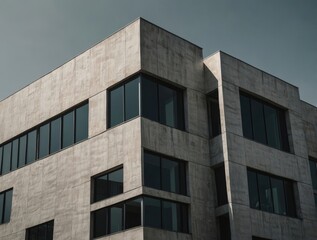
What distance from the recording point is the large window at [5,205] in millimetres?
34469

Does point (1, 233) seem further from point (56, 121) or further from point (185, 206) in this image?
point (185, 206)

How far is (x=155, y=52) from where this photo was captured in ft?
96.5

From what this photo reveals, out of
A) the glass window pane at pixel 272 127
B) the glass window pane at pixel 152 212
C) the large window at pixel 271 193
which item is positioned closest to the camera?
the glass window pane at pixel 152 212

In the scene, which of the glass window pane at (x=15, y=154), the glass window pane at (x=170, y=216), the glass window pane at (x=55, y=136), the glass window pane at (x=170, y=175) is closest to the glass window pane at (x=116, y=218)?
the glass window pane at (x=170, y=216)

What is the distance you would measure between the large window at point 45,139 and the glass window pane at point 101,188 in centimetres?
298

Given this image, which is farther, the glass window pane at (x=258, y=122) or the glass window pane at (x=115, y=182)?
the glass window pane at (x=258, y=122)

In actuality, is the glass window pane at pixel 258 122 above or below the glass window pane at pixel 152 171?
above

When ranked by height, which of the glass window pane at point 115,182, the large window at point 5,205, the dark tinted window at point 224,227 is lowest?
the dark tinted window at point 224,227

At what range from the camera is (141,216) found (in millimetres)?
25375

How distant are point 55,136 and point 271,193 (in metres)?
13.3

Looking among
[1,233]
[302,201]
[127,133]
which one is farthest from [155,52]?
[1,233]

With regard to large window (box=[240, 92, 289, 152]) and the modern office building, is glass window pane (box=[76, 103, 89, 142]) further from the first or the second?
large window (box=[240, 92, 289, 152])

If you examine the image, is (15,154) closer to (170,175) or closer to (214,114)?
(170,175)

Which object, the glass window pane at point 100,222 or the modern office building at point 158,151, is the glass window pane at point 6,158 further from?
the glass window pane at point 100,222
